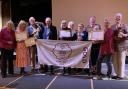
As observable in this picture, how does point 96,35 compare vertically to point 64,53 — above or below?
above

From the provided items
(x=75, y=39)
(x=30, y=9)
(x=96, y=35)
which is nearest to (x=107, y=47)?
(x=96, y=35)

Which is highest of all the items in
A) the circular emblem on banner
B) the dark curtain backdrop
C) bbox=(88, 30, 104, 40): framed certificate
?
the dark curtain backdrop

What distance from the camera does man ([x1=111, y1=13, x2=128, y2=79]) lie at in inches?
316

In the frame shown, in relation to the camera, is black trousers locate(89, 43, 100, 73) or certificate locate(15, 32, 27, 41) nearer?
black trousers locate(89, 43, 100, 73)

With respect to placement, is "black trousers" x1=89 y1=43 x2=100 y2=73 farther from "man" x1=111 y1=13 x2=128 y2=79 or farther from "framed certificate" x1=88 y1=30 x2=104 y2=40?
"man" x1=111 y1=13 x2=128 y2=79

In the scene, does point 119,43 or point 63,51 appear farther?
point 63,51

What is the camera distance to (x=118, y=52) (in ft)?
26.8

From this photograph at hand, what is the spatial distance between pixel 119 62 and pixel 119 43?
0.45 metres

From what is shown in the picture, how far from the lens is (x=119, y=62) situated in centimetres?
816

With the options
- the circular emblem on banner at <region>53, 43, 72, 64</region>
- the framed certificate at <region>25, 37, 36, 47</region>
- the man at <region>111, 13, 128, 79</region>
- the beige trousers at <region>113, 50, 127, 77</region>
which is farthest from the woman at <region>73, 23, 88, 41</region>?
the framed certificate at <region>25, 37, 36, 47</region>

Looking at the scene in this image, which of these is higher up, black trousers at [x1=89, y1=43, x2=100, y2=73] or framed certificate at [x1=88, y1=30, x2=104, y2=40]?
framed certificate at [x1=88, y1=30, x2=104, y2=40]

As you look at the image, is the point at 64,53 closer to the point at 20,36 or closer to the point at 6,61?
the point at 20,36

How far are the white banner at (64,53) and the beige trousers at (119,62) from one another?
0.67 m

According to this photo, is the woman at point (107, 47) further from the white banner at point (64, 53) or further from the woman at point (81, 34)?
the woman at point (81, 34)
